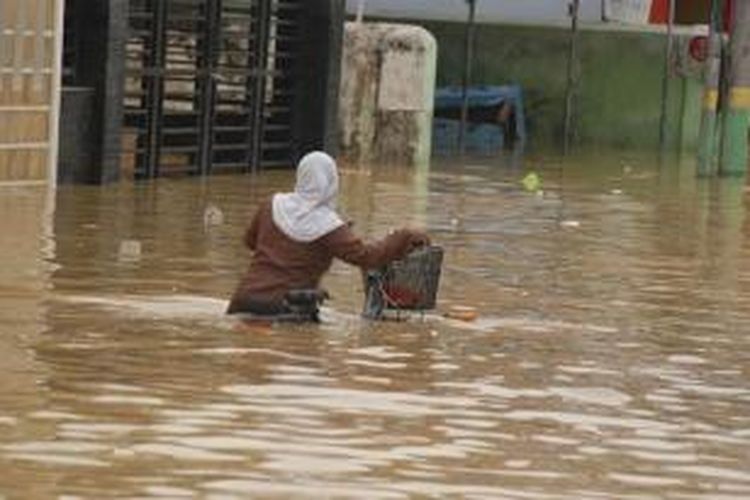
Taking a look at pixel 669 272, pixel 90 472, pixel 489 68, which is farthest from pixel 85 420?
pixel 489 68

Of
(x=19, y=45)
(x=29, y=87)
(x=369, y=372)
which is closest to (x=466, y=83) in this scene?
(x=29, y=87)

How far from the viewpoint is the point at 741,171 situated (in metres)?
34.1

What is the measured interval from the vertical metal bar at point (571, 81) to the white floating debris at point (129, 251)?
19694 millimetres

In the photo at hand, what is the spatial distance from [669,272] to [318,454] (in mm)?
9996

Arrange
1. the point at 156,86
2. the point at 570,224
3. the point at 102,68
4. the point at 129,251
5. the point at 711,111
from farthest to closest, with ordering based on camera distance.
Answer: the point at 711,111 → the point at 156,86 → the point at 102,68 → the point at 570,224 → the point at 129,251

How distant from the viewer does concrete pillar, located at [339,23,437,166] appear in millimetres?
33562

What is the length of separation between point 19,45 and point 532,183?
7.72 meters

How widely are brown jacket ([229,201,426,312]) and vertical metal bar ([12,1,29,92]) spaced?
9890 millimetres

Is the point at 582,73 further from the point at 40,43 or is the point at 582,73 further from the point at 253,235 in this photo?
the point at 253,235

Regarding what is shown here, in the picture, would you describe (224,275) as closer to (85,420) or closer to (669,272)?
(669,272)

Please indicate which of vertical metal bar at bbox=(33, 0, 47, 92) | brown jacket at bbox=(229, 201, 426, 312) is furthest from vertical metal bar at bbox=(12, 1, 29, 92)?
brown jacket at bbox=(229, 201, 426, 312)

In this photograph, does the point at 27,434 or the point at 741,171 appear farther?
the point at 741,171

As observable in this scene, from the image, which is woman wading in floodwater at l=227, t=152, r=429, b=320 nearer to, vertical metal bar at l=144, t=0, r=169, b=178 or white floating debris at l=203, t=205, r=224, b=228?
white floating debris at l=203, t=205, r=224, b=228

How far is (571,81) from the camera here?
40.1 metres
